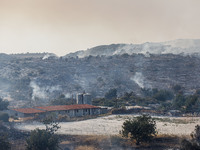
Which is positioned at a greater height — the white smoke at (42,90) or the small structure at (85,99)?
the white smoke at (42,90)

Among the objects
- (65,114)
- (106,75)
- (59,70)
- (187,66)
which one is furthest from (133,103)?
(187,66)

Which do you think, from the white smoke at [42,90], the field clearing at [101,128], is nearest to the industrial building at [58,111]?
the field clearing at [101,128]

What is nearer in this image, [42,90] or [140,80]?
[42,90]

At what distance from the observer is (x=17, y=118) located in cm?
4775

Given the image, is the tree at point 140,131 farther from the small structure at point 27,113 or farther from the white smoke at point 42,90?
the white smoke at point 42,90

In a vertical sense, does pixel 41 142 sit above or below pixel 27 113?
below

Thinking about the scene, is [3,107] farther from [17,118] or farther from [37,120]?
[37,120]

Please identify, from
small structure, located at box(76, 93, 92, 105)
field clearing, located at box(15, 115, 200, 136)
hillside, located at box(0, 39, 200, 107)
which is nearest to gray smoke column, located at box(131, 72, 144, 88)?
hillside, located at box(0, 39, 200, 107)

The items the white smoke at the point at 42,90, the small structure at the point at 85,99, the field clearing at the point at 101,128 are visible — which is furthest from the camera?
the white smoke at the point at 42,90

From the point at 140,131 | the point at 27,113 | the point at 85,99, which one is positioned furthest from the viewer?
the point at 85,99

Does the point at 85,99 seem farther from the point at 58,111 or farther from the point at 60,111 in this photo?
the point at 58,111

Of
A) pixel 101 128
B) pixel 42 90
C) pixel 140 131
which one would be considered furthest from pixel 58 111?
pixel 42 90

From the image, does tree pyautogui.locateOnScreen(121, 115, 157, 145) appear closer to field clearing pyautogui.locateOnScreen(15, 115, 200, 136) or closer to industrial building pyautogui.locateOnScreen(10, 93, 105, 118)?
field clearing pyautogui.locateOnScreen(15, 115, 200, 136)

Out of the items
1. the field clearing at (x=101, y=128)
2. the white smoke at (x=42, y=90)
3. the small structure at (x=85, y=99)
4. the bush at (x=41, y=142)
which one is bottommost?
the field clearing at (x=101, y=128)
